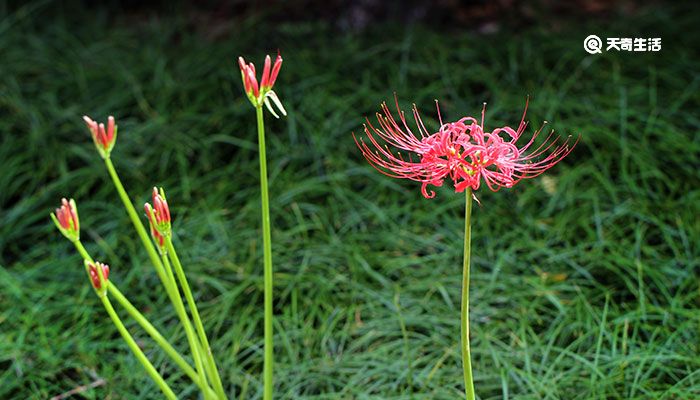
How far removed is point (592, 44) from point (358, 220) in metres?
1.34

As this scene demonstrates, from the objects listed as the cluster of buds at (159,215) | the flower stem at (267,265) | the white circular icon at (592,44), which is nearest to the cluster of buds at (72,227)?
the cluster of buds at (159,215)

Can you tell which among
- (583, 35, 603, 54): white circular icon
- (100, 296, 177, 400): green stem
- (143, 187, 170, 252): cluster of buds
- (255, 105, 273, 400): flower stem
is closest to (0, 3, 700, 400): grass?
(583, 35, 603, 54): white circular icon

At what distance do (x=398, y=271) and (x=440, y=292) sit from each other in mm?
165

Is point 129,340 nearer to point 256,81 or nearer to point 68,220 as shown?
point 68,220

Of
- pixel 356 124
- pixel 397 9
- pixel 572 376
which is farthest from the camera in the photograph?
pixel 397 9

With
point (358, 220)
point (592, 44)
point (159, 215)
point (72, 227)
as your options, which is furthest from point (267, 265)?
point (592, 44)

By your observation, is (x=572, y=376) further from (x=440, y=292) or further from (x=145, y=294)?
(x=145, y=294)

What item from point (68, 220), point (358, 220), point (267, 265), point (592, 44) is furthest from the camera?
point (592, 44)

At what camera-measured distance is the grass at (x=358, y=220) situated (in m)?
2.03

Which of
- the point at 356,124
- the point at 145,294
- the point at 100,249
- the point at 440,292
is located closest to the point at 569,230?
the point at 440,292

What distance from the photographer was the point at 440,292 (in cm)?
228

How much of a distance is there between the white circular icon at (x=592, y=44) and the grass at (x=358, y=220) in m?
0.04

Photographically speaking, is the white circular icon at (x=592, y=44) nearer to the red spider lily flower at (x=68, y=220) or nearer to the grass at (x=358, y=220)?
the grass at (x=358, y=220)

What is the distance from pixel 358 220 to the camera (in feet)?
8.42
